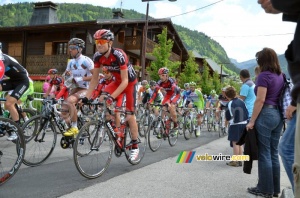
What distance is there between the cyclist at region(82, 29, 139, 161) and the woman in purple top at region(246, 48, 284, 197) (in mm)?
2041

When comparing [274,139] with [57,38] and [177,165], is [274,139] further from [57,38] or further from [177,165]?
[57,38]

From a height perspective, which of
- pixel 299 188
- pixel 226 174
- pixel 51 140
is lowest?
pixel 226 174

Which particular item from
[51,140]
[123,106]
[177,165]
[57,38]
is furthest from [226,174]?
[57,38]

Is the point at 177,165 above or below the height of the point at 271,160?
below

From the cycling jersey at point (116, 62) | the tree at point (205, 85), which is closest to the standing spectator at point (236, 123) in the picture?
the cycling jersey at point (116, 62)

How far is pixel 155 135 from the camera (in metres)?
8.41

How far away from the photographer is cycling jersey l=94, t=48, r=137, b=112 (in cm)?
510

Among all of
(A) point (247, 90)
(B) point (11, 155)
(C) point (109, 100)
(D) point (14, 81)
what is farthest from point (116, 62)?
(A) point (247, 90)

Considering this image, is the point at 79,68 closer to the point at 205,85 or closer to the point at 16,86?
the point at 16,86

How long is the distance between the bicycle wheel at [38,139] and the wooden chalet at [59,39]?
22.4m

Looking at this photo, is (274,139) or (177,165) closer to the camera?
(274,139)

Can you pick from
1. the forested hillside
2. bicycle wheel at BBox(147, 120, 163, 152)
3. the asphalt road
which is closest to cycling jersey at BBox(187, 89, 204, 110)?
bicycle wheel at BBox(147, 120, 163, 152)

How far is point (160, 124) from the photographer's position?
28.2 ft

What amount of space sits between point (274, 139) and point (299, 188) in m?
3.17
